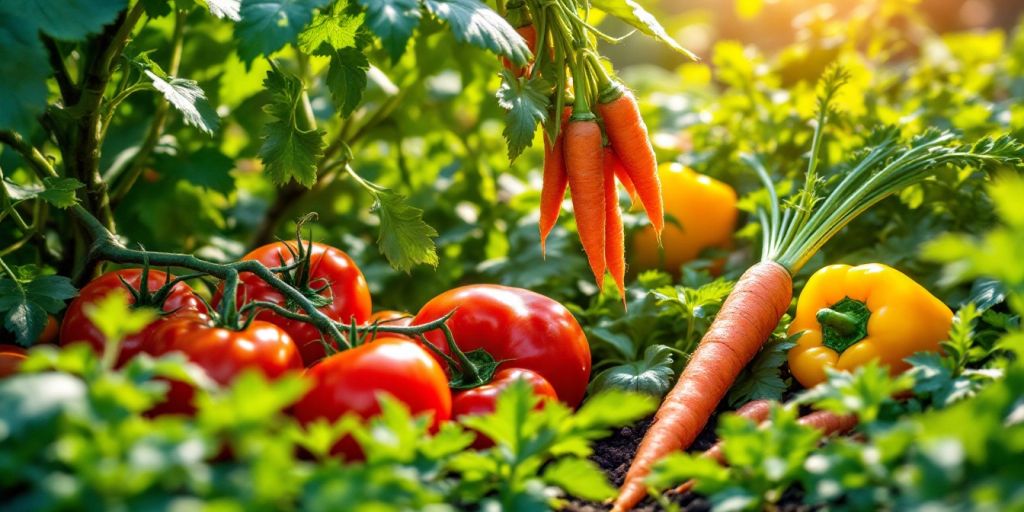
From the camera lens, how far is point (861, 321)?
175cm

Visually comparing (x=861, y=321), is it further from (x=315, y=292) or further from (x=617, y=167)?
(x=315, y=292)

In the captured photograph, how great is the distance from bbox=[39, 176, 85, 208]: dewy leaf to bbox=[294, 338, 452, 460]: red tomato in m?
0.51

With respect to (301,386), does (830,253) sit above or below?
below

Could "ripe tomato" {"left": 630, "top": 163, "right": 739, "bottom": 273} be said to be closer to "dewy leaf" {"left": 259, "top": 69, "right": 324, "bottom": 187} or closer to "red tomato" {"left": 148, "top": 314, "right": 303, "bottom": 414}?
"dewy leaf" {"left": 259, "top": 69, "right": 324, "bottom": 187}

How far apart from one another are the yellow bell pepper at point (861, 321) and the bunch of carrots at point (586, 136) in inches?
13.8

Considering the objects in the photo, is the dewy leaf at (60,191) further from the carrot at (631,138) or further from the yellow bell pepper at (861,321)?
the yellow bell pepper at (861,321)

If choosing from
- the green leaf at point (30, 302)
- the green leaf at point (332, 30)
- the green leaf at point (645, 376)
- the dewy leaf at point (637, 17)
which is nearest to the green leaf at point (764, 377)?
the green leaf at point (645, 376)

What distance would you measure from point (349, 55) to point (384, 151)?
74.0 inches

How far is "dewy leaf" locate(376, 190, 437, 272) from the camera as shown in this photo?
1.80m

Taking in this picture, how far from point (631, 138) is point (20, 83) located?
100 centimetres

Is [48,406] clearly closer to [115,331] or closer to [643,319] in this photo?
[115,331]

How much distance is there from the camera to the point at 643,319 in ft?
6.50

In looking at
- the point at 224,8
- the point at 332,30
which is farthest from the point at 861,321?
the point at 224,8

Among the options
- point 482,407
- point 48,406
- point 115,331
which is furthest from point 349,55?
point 48,406
